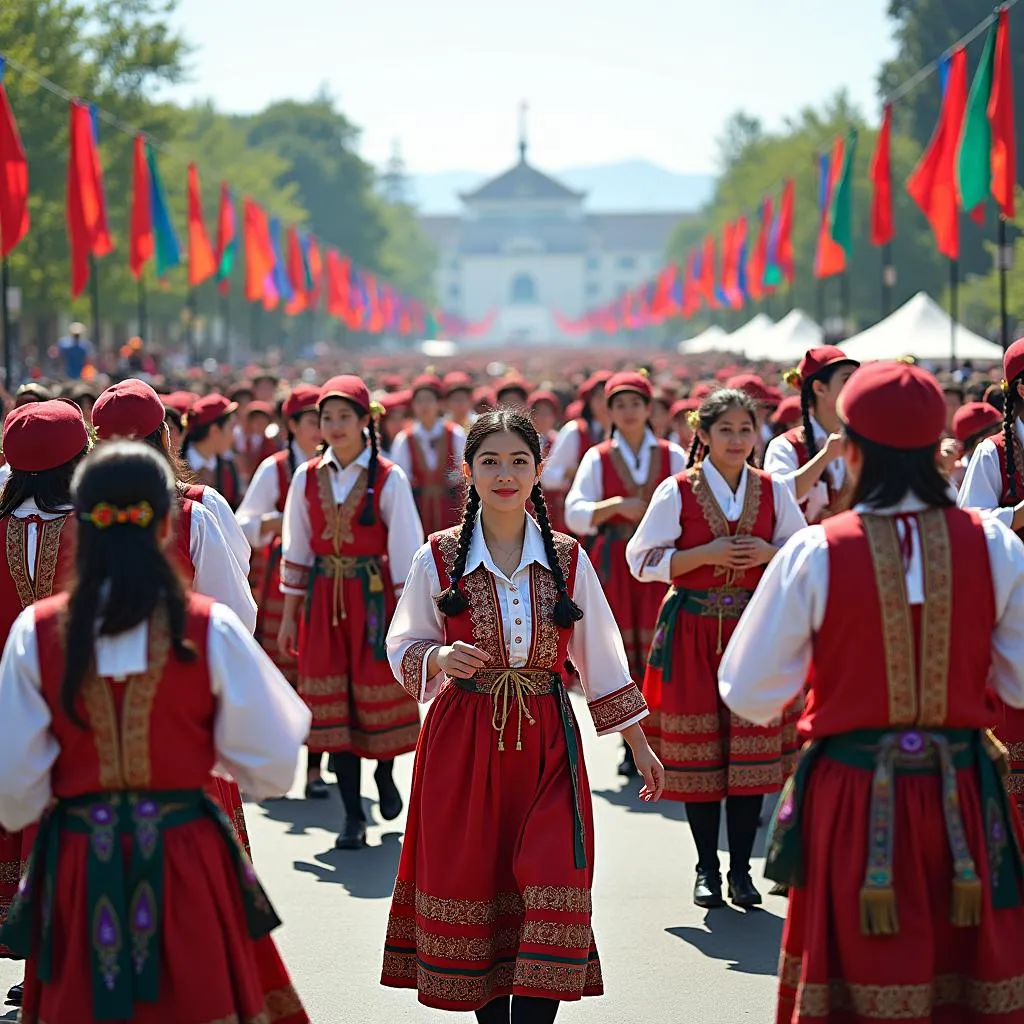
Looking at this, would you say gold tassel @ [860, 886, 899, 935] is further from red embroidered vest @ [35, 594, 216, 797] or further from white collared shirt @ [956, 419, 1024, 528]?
white collared shirt @ [956, 419, 1024, 528]

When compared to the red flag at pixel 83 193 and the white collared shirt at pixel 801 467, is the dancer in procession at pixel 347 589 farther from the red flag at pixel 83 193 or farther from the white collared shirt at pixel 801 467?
the red flag at pixel 83 193

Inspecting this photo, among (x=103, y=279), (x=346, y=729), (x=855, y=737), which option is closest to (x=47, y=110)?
(x=103, y=279)

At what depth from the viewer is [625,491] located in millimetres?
8359

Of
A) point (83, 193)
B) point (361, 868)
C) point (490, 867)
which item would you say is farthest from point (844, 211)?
point (490, 867)

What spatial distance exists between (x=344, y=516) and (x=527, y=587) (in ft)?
8.86

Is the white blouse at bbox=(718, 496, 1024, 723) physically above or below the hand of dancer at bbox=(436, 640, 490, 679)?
above

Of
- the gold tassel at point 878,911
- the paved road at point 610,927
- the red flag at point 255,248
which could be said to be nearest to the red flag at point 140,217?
the red flag at point 255,248

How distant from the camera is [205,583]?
16.6 feet

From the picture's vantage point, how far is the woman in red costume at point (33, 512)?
15.7 ft

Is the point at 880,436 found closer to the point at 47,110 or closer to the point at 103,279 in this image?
→ the point at 47,110

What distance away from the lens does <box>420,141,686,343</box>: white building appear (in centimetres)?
15262

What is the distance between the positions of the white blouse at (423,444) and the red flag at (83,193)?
869 centimetres

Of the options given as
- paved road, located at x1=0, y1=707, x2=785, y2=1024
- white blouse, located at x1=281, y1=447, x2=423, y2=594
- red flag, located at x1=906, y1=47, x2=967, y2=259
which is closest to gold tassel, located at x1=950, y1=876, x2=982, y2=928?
paved road, located at x1=0, y1=707, x2=785, y2=1024

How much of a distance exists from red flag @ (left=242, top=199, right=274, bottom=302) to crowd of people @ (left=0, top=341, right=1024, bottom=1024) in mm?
28586
